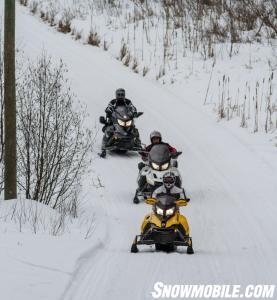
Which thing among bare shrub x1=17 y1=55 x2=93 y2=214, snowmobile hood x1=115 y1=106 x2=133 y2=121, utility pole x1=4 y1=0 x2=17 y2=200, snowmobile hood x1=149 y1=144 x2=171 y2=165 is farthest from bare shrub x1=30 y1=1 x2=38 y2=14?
utility pole x1=4 y1=0 x2=17 y2=200

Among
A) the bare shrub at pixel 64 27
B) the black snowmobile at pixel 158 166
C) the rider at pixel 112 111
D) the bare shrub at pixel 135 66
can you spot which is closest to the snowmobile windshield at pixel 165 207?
the black snowmobile at pixel 158 166

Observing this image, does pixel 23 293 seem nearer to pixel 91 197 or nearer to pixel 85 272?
pixel 85 272

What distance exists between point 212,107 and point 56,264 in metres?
13.5

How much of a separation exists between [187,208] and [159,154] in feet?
4.18

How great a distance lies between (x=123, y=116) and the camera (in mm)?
18266

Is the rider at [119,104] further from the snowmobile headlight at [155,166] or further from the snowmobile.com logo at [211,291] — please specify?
the snowmobile.com logo at [211,291]

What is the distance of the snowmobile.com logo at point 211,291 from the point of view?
28.4ft

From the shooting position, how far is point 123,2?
35156 millimetres

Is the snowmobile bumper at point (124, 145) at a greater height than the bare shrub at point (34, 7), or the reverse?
the bare shrub at point (34, 7)

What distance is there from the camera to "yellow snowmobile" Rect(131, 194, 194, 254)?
1079 cm

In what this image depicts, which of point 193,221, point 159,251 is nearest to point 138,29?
point 193,221

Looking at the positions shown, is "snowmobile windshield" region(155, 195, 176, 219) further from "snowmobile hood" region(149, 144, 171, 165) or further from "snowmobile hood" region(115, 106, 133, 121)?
"snowmobile hood" region(115, 106, 133, 121)

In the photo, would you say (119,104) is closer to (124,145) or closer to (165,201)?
(124,145)

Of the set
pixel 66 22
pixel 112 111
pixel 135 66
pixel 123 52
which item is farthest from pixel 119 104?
pixel 66 22
